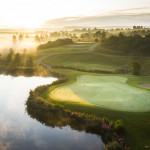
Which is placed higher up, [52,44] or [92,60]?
[52,44]

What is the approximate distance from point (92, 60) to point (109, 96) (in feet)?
169

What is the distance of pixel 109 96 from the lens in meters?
→ 31.8

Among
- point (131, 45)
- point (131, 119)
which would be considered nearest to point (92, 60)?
point (131, 45)

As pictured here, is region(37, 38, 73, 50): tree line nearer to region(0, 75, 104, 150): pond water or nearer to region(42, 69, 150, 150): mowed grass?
region(0, 75, 104, 150): pond water

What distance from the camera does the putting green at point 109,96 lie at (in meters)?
27.8

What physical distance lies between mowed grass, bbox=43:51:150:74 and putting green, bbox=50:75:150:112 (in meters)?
36.9

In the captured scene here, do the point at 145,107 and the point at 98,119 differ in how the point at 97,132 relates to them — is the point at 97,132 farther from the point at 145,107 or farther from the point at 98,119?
the point at 145,107

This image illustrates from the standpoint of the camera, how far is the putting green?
91.3 feet

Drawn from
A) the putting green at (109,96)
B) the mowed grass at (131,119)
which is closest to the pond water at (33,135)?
the mowed grass at (131,119)

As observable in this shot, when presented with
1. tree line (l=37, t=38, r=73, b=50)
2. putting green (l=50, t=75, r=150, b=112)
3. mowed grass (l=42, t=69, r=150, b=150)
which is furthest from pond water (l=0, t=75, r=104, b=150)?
tree line (l=37, t=38, r=73, b=50)

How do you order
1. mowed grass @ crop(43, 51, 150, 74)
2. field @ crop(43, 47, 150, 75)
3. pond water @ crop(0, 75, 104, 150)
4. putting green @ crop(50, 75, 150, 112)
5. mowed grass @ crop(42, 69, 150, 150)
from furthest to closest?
field @ crop(43, 47, 150, 75)
mowed grass @ crop(43, 51, 150, 74)
putting green @ crop(50, 75, 150, 112)
pond water @ crop(0, 75, 104, 150)
mowed grass @ crop(42, 69, 150, 150)

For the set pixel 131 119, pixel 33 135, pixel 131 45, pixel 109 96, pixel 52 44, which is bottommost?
pixel 33 135

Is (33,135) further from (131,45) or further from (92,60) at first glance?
(131,45)

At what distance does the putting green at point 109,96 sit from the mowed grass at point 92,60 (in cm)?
3686
